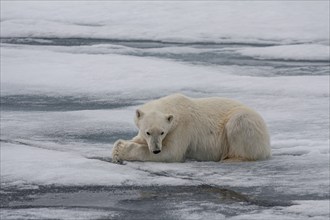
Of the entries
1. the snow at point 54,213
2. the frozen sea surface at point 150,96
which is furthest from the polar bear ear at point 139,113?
the snow at point 54,213

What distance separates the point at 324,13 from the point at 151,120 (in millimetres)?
11159

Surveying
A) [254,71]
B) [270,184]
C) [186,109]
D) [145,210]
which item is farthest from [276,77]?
[145,210]

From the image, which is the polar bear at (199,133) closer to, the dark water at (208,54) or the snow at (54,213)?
the snow at (54,213)

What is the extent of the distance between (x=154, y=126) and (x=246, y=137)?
79 cm

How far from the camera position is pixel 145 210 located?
4.80 metres

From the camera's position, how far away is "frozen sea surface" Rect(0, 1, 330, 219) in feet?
16.6

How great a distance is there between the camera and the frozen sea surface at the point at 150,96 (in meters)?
5.07

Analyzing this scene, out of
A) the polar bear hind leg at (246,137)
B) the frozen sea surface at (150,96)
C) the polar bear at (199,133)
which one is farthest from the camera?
the polar bear hind leg at (246,137)

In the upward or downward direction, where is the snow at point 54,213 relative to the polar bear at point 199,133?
downward

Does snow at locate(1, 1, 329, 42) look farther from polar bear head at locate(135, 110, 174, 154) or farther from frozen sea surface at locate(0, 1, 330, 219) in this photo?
polar bear head at locate(135, 110, 174, 154)

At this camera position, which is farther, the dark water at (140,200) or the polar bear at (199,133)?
the polar bear at (199,133)

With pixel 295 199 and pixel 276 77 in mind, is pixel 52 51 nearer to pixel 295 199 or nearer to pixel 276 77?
pixel 276 77

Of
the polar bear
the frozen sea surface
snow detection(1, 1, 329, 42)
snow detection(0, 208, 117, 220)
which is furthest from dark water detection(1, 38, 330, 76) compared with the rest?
snow detection(0, 208, 117, 220)

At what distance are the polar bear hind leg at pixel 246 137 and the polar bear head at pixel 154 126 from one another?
538mm
